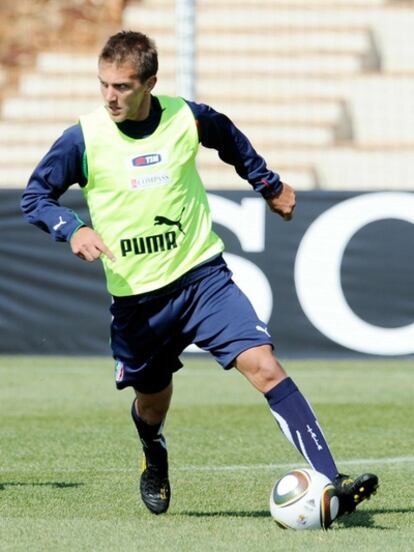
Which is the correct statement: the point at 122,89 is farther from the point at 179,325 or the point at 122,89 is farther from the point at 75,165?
the point at 179,325

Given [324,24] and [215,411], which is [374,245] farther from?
[324,24]

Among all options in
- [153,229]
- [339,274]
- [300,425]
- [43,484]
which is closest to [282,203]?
[153,229]

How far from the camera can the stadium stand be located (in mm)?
18922

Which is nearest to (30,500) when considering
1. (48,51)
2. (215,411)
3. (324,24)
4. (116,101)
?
(116,101)

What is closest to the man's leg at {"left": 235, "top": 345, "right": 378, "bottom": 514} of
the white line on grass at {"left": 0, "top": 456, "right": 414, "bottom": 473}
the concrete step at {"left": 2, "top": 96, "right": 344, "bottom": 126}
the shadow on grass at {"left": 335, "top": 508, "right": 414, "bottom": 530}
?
the shadow on grass at {"left": 335, "top": 508, "right": 414, "bottom": 530}

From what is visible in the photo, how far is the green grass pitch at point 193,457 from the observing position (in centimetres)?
589

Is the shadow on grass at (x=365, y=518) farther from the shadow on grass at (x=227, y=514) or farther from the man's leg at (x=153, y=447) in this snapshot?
the man's leg at (x=153, y=447)

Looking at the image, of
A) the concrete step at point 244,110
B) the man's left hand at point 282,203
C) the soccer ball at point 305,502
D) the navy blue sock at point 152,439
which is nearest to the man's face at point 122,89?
the man's left hand at point 282,203

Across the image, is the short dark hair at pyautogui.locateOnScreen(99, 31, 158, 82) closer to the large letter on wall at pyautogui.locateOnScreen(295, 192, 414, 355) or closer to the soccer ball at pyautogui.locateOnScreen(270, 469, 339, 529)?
the soccer ball at pyautogui.locateOnScreen(270, 469, 339, 529)

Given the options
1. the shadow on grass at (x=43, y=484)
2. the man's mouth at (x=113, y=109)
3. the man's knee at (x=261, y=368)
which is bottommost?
the shadow on grass at (x=43, y=484)

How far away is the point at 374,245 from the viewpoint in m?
14.3

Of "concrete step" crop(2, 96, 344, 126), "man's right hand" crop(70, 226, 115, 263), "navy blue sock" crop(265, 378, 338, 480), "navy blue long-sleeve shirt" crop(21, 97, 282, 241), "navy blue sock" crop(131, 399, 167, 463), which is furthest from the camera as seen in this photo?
"concrete step" crop(2, 96, 344, 126)

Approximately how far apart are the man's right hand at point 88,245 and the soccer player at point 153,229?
85 millimetres

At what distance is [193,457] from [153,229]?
8.20 ft
